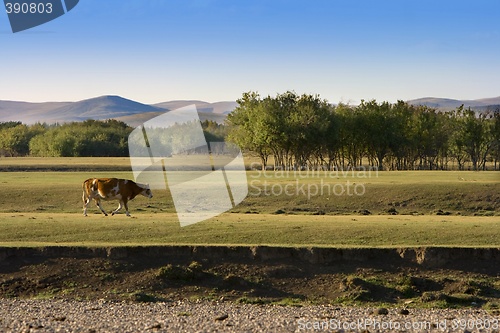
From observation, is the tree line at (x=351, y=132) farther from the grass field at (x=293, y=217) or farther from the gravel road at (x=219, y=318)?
the gravel road at (x=219, y=318)

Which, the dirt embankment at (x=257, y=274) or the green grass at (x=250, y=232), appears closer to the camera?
the dirt embankment at (x=257, y=274)

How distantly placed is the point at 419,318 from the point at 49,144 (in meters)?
122

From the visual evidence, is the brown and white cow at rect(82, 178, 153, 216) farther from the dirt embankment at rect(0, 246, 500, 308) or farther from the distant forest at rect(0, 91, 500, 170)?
the distant forest at rect(0, 91, 500, 170)

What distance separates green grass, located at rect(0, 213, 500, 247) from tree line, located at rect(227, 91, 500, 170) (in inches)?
2213

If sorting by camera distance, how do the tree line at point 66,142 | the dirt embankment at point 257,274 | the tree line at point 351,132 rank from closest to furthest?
the dirt embankment at point 257,274
the tree line at point 351,132
the tree line at point 66,142

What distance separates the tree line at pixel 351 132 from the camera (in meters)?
91.2

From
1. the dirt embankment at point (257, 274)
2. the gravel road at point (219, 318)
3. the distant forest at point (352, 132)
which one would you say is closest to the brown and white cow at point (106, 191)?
the dirt embankment at point (257, 274)

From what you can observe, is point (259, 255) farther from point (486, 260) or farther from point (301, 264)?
point (486, 260)

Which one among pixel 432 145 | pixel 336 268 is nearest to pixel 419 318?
pixel 336 268

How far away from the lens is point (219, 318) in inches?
824

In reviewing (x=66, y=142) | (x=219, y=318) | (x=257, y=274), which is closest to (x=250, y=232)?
(x=257, y=274)

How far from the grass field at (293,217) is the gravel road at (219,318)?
5178 millimetres

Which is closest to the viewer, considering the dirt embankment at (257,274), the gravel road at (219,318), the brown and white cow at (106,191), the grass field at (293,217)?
the gravel road at (219,318)

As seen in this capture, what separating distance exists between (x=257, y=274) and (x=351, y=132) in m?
73.6
